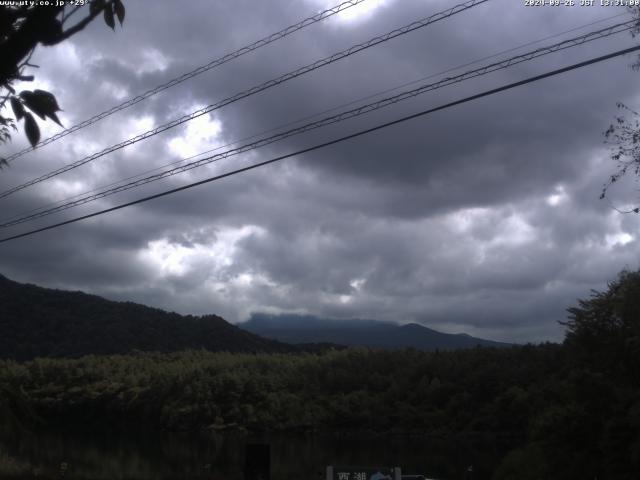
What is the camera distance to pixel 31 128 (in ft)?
10.5

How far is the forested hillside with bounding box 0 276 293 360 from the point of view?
84.6 m

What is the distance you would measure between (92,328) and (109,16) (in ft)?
320

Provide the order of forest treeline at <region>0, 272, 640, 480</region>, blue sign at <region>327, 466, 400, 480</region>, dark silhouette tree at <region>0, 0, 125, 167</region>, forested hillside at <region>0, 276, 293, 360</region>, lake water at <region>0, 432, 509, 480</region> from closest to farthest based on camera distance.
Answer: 1. dark silhouette tree at <region>0, 0, 125, 167</region>
2. blue sign at <region>327, 466, 400, 480</region>
3. lake water at <region>0, 432, 509, 480</region>
4. forest treeline at <region>0, 272, 640, 480</region>
5. forested hillside at <region>0, 276, 293, 360</region>

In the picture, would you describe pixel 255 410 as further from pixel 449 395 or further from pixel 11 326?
pixel 11 326

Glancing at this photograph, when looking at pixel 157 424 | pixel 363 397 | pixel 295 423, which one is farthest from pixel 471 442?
pixel 157 424

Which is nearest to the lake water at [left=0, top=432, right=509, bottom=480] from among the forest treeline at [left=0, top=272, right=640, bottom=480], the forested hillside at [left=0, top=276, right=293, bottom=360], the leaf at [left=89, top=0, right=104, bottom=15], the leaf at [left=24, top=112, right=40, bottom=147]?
the forest treeline at [left=0, top=272, right=640, bottom=480]

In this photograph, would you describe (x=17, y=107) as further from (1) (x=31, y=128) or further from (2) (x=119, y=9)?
(2) (x=119, y=9)

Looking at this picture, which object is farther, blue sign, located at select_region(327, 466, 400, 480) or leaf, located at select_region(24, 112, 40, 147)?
blue sign, located at select_region(327, 466, 400, 480)

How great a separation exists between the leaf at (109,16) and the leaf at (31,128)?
0.61 m

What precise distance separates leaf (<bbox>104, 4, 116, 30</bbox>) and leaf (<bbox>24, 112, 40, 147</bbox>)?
1.99 ft

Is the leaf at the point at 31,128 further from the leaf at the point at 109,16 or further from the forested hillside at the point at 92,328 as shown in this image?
the forested hillside at the point at 92,328

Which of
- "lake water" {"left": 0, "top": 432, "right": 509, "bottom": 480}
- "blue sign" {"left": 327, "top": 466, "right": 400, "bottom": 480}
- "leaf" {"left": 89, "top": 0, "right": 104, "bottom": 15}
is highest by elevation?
"leaf" {"left": 89, "top": 0, "right": 104, "bottom": 15}

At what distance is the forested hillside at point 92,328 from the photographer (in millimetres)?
84562

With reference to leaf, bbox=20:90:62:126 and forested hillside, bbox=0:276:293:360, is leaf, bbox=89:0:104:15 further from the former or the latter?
forested hillside, bbox=0:276:293:360
